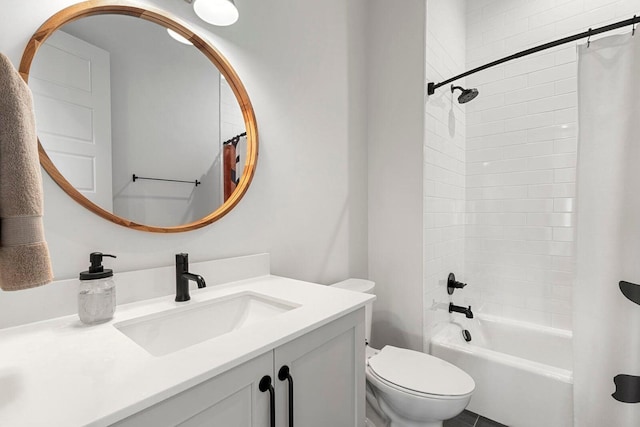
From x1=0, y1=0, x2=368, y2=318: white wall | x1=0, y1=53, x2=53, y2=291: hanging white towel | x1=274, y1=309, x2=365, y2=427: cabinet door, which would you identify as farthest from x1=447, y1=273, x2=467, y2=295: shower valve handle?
x1=0, y1=53, x2=53, y2=291: hanging white towel

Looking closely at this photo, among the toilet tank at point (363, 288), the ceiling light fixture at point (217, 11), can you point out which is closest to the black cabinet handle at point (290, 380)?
the toilet tank at point (363, 288)

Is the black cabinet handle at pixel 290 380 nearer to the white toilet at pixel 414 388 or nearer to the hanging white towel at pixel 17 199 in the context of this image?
the hanging white towel at pixel 17 199

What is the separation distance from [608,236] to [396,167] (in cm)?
106

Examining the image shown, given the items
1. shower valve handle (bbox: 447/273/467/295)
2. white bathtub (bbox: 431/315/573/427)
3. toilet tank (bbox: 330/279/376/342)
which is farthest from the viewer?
shower valve handle (bbox: 447/273/467/295)

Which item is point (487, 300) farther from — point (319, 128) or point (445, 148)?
point (319, 128)

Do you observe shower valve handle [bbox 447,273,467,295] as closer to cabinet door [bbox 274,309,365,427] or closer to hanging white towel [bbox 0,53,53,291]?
cabinet door [bbox 274,309,365,427]

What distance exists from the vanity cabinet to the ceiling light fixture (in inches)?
47.0

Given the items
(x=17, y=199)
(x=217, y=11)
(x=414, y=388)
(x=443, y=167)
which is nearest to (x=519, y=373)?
(x=414, y=388)

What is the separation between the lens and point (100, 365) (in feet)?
1.86

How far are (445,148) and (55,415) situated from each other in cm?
223

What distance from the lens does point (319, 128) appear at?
169 cm

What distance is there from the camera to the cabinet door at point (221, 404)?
0.51 metres

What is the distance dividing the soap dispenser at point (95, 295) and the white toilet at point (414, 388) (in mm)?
1093

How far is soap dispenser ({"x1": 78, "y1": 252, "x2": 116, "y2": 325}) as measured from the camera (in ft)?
2.55
